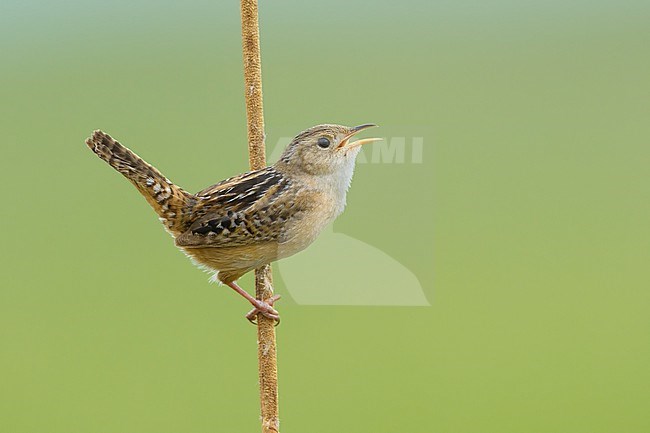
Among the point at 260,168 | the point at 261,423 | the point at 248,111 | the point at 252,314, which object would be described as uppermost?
the point at 248,111

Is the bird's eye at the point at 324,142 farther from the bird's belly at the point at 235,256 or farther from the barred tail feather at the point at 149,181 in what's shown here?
the barred tail feather at the point at 149,181

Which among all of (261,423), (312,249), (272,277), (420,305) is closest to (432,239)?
(420,305)

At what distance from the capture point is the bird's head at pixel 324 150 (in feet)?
5.38

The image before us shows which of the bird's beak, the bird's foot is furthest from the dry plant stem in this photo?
the bird's beak

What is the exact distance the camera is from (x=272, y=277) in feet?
6.12

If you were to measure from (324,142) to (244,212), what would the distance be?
298 mm

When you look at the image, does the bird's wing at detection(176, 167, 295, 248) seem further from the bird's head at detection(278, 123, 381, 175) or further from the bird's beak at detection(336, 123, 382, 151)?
the bird's beak at detection(336, 123, 382, 151)

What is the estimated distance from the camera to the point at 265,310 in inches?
67.2

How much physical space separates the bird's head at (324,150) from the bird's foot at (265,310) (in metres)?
0.37

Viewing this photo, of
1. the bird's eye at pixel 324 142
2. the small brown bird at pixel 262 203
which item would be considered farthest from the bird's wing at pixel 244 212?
the bird's eye at pixel 324 142

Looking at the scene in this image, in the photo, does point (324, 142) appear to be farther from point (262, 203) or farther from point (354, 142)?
point (262, 203)

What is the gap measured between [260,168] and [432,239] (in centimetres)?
49

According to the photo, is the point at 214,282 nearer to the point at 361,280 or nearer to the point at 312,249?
the point at 312,249

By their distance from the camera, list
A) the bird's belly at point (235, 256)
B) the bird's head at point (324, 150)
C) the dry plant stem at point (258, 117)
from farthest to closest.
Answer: the bird's belly at point (235, 256), the bird's head at point (324, 150), the dry plant stem at point (258, 117)
